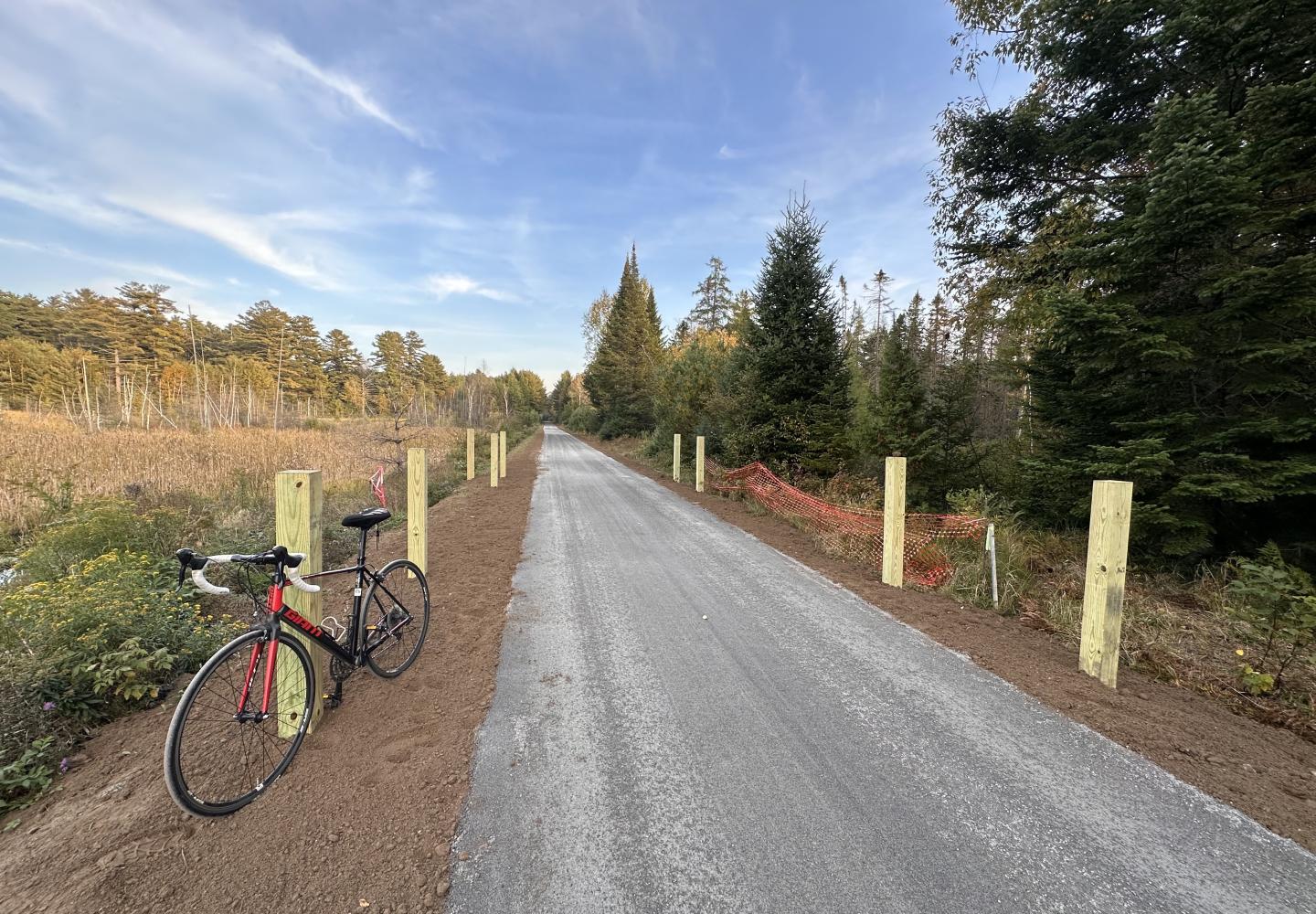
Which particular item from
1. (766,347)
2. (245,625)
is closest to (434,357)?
(766,347)

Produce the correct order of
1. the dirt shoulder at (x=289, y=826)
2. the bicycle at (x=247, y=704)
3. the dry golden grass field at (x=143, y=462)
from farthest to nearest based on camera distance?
the dry golden grass field at (x=143, y=462), the bicycle at (x=247, y=704), the dirt shoulder at (x=289, y=826)

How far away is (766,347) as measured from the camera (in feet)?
34.7

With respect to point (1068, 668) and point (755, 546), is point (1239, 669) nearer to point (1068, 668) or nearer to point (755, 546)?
point (1068, 668)

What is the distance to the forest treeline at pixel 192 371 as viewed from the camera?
22.3 metres

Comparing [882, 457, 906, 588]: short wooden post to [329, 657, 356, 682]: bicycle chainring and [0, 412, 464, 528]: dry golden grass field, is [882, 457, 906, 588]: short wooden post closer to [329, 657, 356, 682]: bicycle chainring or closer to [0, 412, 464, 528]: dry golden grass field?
[329, 657, 356, 682]: bicycle chainring

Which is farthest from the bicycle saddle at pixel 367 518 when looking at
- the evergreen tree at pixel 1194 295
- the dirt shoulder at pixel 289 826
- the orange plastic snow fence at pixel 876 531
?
the evergreen tree at pixel 1194 295

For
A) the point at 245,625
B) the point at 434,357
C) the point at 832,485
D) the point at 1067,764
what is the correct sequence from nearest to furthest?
the point at 1067,764
the point at 245,625
the point at 832,485
the point at 434,357

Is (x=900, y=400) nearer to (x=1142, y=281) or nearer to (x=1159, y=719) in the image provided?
(x=1142, y=281)

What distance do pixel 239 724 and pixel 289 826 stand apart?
2.06 ft

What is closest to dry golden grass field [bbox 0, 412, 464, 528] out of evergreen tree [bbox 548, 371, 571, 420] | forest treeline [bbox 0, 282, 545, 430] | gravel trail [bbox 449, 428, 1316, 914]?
forest treeline [bbox 0, 282, 545, 430]

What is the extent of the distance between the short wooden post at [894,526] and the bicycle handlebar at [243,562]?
488 cm

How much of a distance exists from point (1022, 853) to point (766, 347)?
31.3 feet

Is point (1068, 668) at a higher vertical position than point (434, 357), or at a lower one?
lower

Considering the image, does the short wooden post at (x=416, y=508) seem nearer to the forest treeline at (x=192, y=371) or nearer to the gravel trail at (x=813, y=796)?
the gravel trail at (x=813, y=796)
